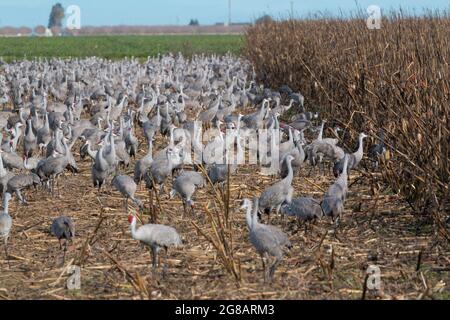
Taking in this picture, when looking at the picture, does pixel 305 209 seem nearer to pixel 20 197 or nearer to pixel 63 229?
pixel 63 229

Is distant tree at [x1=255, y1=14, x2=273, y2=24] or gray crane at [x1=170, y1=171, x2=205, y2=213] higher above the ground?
distant tree at [x1=255, y1=14, x2=273, y2=24]

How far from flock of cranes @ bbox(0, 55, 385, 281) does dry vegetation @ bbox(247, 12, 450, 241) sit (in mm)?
461

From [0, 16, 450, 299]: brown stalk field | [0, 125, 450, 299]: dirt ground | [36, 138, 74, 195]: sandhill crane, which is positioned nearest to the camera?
[0, 125, 450, 299]: dirt ground

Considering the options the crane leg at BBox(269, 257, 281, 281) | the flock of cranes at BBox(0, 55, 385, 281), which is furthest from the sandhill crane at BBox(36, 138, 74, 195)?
the crane leg at BBox(269, 257, 281, 281)

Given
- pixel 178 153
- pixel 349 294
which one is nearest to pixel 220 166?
pixel 178 153

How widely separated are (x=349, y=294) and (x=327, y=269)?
16.2 inches

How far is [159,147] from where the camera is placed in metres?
15.3

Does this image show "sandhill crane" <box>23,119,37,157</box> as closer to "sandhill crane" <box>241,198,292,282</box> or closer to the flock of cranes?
the flock of cranes

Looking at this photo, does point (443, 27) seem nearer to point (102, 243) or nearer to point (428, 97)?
point (428, 97)

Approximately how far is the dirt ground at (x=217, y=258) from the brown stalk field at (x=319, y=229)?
2 centimetres

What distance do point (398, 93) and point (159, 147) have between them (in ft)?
20.3

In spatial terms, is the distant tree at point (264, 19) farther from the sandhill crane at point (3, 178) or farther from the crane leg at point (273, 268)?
→ the crane leg at point (273, 268)

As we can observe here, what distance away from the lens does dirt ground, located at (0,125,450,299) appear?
23.4ft

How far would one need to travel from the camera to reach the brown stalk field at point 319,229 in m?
7.25
